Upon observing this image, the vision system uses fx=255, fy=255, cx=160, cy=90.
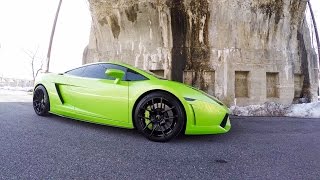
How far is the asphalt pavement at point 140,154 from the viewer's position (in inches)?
90.1

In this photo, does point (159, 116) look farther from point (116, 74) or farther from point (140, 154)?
point (116, 74)

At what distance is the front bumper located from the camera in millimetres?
Answer: 3326

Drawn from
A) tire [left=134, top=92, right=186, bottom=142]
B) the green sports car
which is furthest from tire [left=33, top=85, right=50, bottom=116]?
tire [left=134, top=92, right=186, bottom=142]

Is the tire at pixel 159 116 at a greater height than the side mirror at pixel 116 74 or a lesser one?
lesser

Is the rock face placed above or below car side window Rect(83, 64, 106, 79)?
above

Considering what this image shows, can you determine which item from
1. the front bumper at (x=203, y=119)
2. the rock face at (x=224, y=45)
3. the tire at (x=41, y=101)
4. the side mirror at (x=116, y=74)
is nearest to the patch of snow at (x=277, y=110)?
the rock face at (x=224, y=45)

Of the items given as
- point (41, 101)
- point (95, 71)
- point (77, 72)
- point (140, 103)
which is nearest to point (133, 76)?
point (140, 103)

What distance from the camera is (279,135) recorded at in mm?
4176

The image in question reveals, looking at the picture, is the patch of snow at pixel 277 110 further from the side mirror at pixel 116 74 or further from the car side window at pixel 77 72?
the car side window at pixel 77 72

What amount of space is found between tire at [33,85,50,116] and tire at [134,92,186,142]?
1934 mm

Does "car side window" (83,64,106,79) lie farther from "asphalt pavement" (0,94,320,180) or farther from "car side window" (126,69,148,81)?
"asphalt pavement" (0,94,320,180)

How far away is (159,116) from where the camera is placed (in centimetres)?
341

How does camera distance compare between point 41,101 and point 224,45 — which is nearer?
point 41,101

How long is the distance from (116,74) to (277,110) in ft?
16.2
